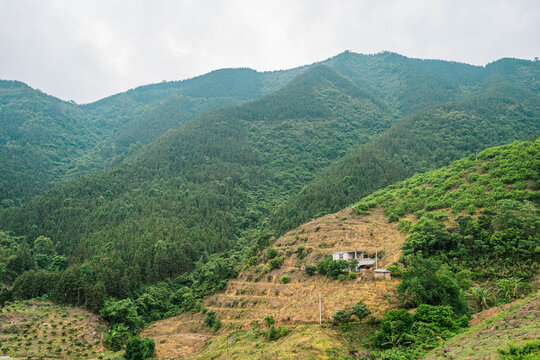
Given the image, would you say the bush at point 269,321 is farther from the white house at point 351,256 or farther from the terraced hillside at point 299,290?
the white house at point 351,256

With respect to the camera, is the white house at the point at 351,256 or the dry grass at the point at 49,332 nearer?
the dry grass at the point at 49,332

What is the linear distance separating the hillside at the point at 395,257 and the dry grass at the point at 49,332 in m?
10.4

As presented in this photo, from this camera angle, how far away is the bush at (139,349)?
56.9 m

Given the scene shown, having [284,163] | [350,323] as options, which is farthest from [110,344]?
[284,163]

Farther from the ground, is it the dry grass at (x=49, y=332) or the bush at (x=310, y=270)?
the bush at (x=310, y=270)

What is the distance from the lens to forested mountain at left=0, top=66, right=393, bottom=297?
9175cm

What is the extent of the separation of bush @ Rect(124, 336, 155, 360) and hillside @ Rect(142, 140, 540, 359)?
7.93ft

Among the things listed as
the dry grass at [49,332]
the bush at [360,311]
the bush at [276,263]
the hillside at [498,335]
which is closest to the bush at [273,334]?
the bush at [360,311]

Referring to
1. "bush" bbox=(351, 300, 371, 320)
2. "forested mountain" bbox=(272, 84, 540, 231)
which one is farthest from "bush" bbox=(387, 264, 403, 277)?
"forested mountain" bbox=(272, 84, 540, 231)

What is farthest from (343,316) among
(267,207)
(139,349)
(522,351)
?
(267,207)

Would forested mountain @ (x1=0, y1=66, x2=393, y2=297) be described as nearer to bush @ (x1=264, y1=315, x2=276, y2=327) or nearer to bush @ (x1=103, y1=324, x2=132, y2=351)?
bush @ (x1=103, y1=324, x2=132, y2=351)

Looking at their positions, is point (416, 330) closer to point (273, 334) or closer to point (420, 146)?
point (273, 334)

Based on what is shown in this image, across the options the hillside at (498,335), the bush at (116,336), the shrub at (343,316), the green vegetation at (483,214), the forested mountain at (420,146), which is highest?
the forested mountain at (420,146)

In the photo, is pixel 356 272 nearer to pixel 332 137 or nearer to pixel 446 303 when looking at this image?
pixel 446 303
